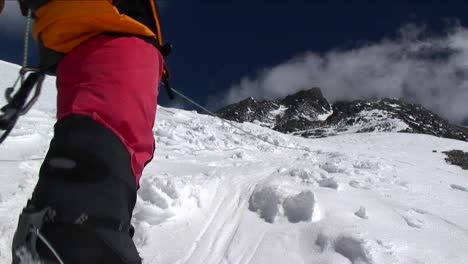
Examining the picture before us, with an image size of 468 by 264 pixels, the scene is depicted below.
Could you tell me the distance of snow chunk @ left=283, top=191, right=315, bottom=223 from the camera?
11.9 feet

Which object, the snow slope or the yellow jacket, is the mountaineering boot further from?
the snow slope

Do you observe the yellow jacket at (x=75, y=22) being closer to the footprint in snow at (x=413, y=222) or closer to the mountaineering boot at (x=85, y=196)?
the mountaineering boot at (x=85, y=196)

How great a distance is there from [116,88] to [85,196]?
33 cm

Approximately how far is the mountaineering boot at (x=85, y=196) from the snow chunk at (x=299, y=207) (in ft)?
8.29

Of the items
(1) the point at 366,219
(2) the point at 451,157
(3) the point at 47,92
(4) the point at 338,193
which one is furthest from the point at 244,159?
(2) the point at 451,157

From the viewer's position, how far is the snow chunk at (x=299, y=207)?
3.63m

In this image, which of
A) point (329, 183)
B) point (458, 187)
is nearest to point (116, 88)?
point (329, 183)

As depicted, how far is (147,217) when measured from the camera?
3488mm

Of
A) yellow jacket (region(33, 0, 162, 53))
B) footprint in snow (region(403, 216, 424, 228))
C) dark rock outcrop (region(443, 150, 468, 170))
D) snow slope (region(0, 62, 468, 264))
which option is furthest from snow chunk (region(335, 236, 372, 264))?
dark rock outcrop (region(443, 150, 468, 170))

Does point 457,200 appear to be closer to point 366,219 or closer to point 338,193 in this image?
point 338,193

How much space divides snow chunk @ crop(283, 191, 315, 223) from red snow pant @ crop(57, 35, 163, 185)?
2428 mm

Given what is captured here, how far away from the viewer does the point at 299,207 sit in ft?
12.1

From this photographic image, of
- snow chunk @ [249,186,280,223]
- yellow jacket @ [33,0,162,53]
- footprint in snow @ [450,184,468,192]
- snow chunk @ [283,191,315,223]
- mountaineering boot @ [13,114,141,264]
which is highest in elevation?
yellow jacket @ [33,0,162,53]

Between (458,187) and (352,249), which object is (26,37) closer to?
(352,249)
